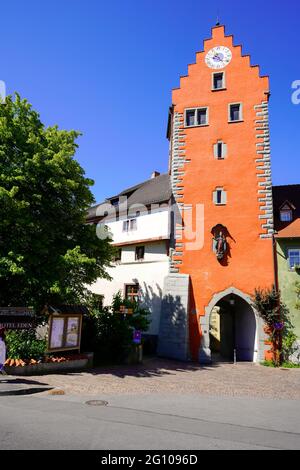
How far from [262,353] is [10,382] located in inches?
538

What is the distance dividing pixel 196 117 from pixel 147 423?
20.3 metres

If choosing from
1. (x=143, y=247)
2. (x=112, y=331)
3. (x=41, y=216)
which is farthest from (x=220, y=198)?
(x=41, y=216)

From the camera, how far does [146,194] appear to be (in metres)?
27.4

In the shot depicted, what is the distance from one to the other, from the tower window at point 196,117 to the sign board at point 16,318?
52.9 ft

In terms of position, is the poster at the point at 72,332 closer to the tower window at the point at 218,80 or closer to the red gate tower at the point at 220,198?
the red gate tower at the point at 220,198

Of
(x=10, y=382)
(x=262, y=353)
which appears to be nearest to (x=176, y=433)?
(x=10, y=382)

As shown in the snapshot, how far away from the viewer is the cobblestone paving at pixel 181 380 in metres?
12.3

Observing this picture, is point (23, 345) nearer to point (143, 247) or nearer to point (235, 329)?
point (143, 247)

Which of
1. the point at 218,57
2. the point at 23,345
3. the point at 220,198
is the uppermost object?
the point at 218,57

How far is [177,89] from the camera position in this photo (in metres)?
24.7

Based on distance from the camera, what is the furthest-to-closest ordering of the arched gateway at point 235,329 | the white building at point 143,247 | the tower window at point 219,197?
the white building at point 143,247, the tower window at point 219,197, the arched gateway at point 235,329

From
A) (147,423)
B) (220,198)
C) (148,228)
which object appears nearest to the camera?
(147,423)

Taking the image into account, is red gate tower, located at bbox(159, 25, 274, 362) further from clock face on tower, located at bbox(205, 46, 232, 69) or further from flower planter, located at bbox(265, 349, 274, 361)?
flower planter, located at bbox(265, 349, 274, 361)

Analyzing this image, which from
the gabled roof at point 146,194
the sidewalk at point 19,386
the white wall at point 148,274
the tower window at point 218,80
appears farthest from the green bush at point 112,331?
the tower window at point 218,80
